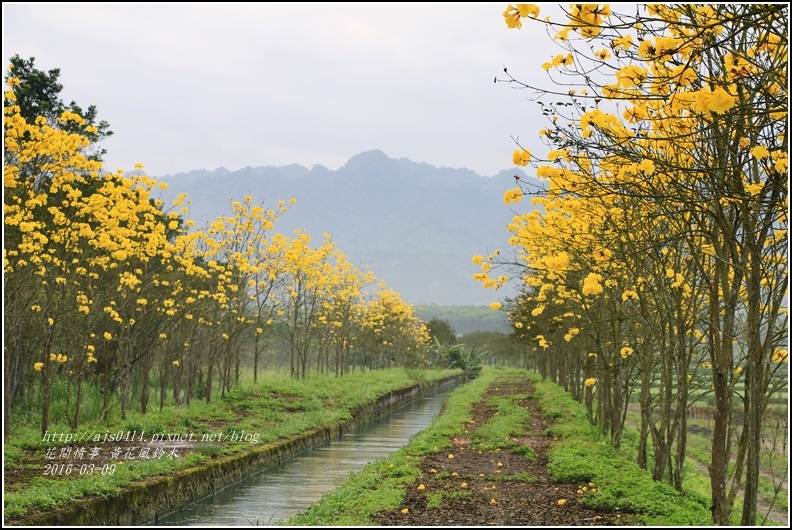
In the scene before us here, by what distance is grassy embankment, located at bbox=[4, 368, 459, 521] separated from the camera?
27.1ft

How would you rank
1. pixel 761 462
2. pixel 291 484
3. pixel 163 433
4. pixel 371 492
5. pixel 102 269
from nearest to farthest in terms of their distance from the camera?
pixel 371 492 < pixel 291 484 < pixel 163 433 < pixel 102 269 < pixel 761 462

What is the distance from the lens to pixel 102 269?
13484mm

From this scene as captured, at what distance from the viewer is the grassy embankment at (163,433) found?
8266 mm

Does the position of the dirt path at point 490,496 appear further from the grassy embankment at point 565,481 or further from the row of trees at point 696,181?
the row of trees at point 696,181

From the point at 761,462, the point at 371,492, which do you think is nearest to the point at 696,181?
the point at 371,492

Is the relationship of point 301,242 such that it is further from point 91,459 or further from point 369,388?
point 91,459

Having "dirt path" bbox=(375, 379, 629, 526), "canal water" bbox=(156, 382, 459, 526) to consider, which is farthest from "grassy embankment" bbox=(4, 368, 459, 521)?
"dirt path" bbox=(375, 379, 629, 526)

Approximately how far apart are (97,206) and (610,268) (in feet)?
23.5

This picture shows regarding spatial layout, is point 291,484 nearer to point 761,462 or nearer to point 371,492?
point 371,492

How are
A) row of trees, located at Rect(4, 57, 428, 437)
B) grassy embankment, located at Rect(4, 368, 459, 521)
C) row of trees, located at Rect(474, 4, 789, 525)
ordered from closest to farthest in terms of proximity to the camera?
row of trees, located at Rect(474, 4, 789, 525) < grassy embankment, located at Rect(4, 368, 459, 521) < row of trees, located at Rect(4, 57, 428, 437)

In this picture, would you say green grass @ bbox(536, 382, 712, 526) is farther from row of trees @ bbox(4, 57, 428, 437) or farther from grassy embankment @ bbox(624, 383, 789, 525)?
row of trees @ bbox(4, 57, 428, 437)

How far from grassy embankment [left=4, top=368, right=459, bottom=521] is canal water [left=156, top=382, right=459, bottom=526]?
0.60 m

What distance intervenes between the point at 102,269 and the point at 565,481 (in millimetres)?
9067

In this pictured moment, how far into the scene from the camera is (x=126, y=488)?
28.5 feet
